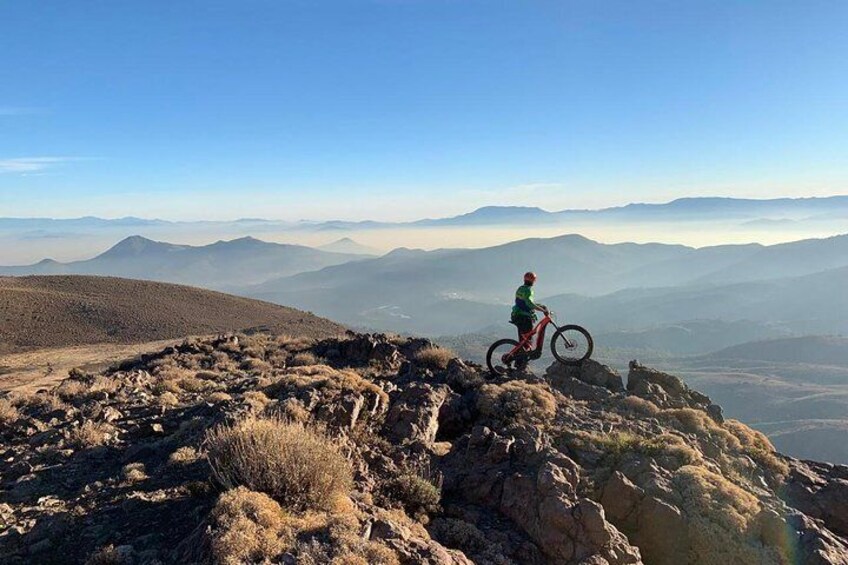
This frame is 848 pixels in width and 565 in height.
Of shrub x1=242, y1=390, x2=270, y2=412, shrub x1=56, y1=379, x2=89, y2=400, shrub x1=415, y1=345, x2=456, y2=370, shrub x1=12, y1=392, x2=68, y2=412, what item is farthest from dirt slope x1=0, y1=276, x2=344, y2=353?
shrub x1=242, y1=390, x2=270, y2=412

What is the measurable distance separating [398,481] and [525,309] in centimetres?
727

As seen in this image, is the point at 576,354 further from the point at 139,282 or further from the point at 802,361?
the point at 802,361

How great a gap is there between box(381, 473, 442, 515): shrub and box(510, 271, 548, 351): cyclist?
680 cm

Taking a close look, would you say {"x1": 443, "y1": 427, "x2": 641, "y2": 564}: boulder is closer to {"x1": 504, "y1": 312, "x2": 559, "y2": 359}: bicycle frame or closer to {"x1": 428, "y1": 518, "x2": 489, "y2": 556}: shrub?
{"x1": 428, "y1": 518, "x2": 489, "y2": 556}: shrub

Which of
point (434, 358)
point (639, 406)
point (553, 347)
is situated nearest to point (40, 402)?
point (434, 358)

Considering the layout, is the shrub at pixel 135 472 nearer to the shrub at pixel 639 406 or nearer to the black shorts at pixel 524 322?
the black shorts at pixel 524 322

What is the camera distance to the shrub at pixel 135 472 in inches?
299

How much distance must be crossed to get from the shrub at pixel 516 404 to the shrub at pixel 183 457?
581 cm

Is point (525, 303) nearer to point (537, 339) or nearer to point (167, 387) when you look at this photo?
point (537, 339)

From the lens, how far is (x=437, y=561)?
5375 millimetres

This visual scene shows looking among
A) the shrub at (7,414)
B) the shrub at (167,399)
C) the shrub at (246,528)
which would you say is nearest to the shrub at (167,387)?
the shrub at (167,399)

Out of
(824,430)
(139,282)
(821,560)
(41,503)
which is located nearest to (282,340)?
(41,503)

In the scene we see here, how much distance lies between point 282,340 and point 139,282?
61303 millimetres

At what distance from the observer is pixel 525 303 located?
13.7m
